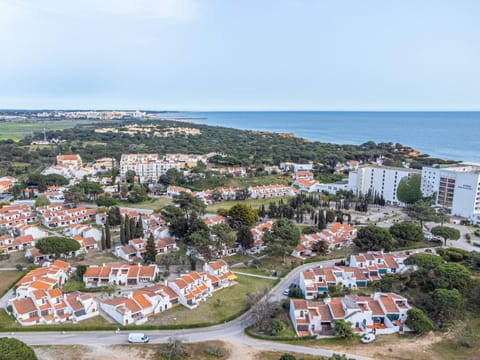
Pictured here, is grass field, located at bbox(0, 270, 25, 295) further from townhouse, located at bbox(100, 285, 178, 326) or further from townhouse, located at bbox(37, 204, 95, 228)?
townhouse, located at bbox(37, 204, 95, 228)

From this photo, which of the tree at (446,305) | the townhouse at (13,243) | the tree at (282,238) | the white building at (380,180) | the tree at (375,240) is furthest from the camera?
the white building at (380,180)

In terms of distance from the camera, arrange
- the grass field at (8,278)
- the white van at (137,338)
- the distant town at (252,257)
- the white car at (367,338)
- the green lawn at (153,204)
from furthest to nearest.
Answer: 1. the green lawn at (153,204)
2. the grass field at (8,278)
3. the distant town at (252,257)
4. the white car at (367,338)
5. the white van at (137,338)

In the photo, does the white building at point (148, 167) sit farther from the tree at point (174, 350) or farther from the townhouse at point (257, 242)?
the tree at point (174, 350)

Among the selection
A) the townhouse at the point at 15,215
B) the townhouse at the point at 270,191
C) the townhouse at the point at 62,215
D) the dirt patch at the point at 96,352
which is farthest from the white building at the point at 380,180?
the townhouse at the point at 15,215

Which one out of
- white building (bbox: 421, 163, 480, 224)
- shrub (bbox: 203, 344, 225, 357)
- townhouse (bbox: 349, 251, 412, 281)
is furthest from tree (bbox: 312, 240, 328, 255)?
white building (bbox: 421, 163, 480, 224)

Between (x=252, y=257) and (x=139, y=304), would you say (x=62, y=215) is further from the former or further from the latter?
(x=139, y=304)

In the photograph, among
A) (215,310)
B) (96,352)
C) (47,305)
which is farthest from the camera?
(215,310)

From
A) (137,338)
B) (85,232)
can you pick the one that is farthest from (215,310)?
(85,232)
